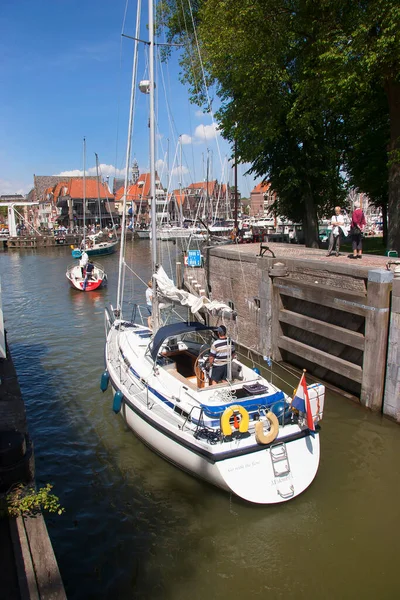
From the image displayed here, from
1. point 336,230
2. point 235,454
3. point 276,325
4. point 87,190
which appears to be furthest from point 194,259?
point 87,190

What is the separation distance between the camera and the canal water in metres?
6.43

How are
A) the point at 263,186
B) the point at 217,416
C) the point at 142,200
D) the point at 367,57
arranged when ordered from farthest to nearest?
1. the point at 142,200
2. the point at 263,186
3. the point at 367,57
4. the point at 217,416

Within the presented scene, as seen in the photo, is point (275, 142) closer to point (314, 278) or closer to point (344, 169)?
point (344, 169)

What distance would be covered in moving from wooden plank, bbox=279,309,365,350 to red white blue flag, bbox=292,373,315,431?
11.4ft

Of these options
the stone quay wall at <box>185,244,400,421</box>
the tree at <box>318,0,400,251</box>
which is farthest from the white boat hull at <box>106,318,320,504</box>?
the tree at <box>318,0,400,251</box>

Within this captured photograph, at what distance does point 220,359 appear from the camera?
31.2 feet

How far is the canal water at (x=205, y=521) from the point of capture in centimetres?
643

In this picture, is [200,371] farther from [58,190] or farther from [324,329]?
[58,190]

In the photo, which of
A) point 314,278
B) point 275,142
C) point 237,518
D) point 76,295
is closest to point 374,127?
point 275,142

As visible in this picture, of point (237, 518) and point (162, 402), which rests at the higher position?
point (162, 402)

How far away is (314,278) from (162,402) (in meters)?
6.11

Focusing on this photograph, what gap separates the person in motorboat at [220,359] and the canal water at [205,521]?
7.00 feet

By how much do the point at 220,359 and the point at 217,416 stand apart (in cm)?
151

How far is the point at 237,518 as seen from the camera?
7.70 metres
